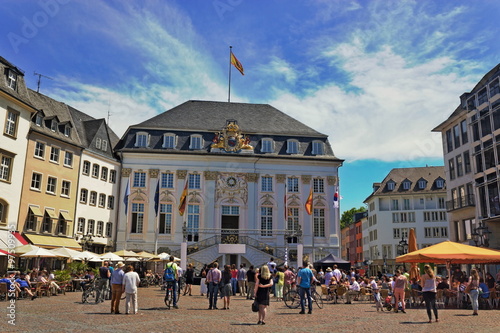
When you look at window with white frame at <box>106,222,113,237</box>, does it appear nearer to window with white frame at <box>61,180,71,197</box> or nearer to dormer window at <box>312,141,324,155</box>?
window with white frame at <box>61,180,71,197</box>

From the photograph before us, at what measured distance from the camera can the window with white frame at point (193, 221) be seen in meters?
43.4

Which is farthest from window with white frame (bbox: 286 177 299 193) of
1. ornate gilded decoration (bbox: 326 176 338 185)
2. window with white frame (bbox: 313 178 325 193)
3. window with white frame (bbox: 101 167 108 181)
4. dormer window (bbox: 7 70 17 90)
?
dormer window (bbox: 7 70 17 90)

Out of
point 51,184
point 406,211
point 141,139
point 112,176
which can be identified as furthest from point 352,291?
point 406,211

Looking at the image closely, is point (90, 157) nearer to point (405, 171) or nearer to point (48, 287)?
point (48, 287)

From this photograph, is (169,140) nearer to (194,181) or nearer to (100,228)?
(194,181)

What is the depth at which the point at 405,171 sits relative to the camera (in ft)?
239

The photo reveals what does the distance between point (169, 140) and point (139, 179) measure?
4.67 metres

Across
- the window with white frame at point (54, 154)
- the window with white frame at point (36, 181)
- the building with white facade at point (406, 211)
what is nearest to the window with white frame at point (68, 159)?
the window with white frame at point (54, 154)

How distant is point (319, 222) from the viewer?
4575 centimetres

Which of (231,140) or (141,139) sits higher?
(231,140)

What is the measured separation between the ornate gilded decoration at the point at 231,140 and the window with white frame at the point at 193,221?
6.19 metres

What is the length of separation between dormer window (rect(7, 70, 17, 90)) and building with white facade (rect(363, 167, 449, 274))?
52.6m

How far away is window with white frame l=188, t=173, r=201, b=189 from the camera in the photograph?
1759 inches

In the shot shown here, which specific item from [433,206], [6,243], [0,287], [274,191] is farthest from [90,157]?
[433,206]
